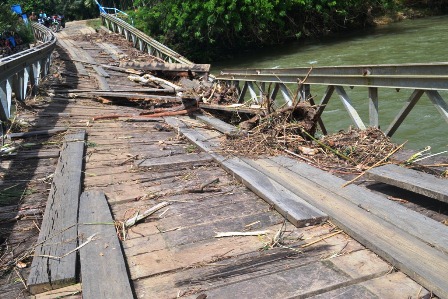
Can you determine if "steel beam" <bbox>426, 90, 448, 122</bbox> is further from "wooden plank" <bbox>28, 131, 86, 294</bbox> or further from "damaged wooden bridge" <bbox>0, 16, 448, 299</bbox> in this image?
"wooden plank" <bbox>28, 131, 86, 294</bbox>

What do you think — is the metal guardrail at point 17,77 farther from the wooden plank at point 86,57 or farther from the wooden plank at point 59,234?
the wooden plank at point 86,57

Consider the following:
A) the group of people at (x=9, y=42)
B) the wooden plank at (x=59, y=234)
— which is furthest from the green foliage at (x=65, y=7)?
the wooden plank at (x=59, y=234)

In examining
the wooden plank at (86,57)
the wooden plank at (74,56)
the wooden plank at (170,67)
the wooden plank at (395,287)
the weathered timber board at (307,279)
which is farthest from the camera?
the wooden plank at (74,56)

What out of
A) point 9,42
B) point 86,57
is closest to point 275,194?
point 86,57

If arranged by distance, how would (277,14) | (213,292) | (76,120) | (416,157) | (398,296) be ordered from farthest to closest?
1. (277,14)
2. (76,120)
3. (416,157)
4. (213,292)
5. (398,296)

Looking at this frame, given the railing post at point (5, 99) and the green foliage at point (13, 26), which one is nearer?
the railing post at point (5, 99)

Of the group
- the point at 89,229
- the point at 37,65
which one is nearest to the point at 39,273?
the point at 89,229

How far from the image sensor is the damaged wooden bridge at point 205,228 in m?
2.59

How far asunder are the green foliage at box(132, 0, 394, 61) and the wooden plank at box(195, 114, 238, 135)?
17.0m

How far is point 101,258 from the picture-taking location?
114 inches

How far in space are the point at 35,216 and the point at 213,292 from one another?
1794mm

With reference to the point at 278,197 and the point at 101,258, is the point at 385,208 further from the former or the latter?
the point at 101,258

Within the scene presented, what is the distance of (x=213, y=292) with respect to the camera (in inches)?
100.0

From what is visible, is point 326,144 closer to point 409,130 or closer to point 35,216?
point 35,216
